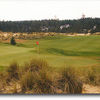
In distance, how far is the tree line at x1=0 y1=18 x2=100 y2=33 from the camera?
4176 mm

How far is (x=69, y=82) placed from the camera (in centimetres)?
379

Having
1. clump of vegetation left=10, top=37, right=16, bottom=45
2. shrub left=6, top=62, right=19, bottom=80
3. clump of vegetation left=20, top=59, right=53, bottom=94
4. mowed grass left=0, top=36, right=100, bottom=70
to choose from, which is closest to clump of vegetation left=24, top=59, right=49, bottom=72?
clump of vegetation left=20, top=59, right=53, bottom=94

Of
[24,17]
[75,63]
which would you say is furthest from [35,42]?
[75,63]

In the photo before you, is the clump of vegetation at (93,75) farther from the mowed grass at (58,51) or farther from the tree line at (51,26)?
the tree line at (51,26)

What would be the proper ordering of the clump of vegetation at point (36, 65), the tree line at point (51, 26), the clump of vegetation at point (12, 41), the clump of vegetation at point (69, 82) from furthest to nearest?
1. the clump of vegetation at point (12, 41)
2. the tree line at point (51, 26)
3. the clump of vegetation at point (36, 65)
4. the clump of vegetation at point (69, 82)

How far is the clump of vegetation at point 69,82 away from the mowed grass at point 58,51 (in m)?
0.19

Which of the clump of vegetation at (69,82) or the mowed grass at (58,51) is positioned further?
the mowed grass at (58,51)

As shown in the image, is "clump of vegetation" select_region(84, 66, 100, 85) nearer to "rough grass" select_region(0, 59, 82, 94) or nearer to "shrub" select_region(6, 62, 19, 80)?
"rough grass" select_region(0, 59, 82, 94)

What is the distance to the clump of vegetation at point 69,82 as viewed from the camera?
3721 mm

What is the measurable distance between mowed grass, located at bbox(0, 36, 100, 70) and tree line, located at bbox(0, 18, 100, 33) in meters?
0.18

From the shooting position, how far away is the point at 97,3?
414 centimetres

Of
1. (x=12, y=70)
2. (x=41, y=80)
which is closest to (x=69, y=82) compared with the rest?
(x=41, y=80)

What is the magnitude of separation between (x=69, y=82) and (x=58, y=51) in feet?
2.49

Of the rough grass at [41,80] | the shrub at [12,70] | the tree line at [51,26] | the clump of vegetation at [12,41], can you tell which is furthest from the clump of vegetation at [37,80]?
the tree line at [51,26]
